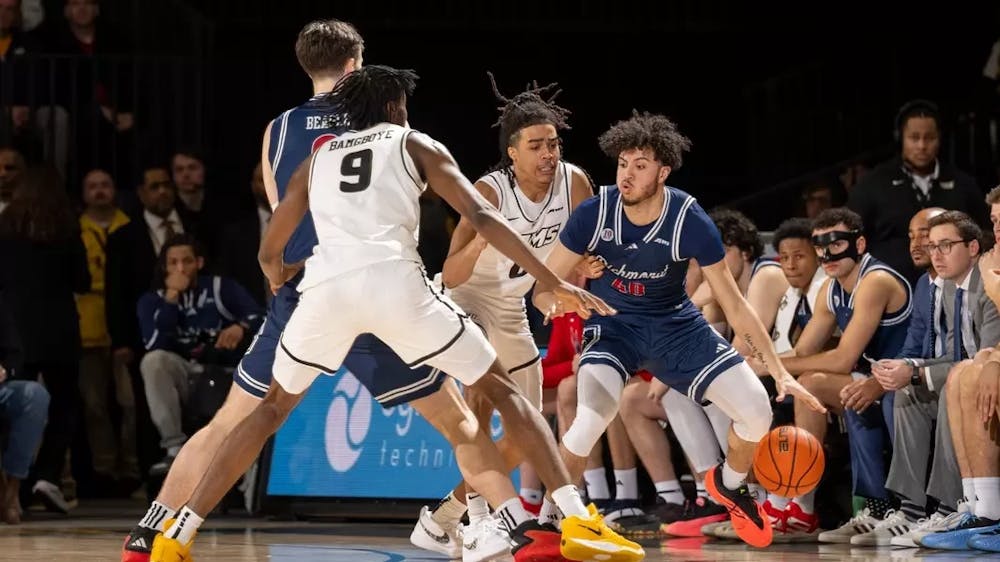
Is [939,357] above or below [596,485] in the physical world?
above

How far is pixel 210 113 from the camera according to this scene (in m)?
12.5

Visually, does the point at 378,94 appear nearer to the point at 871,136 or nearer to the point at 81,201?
the point at 81,201

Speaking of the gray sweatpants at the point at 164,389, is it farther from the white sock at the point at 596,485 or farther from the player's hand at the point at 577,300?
the player's hand at the point at 577,300

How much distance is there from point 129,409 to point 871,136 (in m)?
6.11

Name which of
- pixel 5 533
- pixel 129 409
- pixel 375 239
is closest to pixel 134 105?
pixel 129 409

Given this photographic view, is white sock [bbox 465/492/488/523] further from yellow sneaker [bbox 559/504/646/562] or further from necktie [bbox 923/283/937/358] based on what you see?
necktie [bbox 923/283/937/358]

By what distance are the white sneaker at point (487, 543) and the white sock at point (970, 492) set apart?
2.40 m

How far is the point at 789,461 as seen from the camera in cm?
757

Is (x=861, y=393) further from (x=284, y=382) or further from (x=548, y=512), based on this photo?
(x=284, y=382)

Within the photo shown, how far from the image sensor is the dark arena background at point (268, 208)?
8914mm

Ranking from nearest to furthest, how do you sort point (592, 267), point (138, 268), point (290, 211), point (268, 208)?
point (290, 211)
point (592, 267)
point (268, 208)
point (138, 268)

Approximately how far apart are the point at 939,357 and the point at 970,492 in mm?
831

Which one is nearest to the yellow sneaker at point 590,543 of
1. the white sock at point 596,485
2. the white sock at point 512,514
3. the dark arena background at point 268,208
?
the white sock at point 512,514

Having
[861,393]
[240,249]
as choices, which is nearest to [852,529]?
[861,393]
